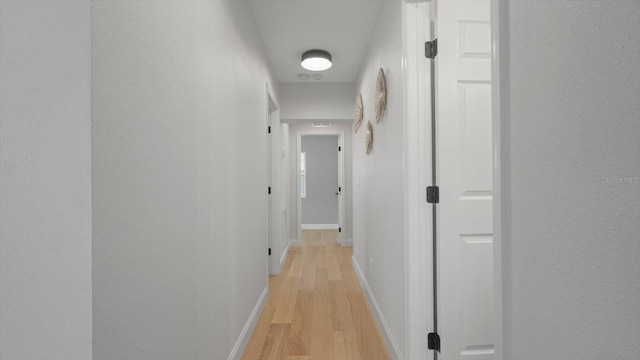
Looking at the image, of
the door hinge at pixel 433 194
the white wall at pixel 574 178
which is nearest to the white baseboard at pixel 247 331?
the door hinge at pixel 433 194

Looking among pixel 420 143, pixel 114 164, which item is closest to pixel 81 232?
pixel 114 164

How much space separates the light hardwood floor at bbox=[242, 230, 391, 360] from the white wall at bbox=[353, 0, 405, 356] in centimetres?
24

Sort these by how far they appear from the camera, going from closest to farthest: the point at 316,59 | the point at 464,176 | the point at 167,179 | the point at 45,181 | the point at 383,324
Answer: the point at 45,181 → the point at 167,179 → the point at 464,176 → the point at 383,324 → the point at 316,59

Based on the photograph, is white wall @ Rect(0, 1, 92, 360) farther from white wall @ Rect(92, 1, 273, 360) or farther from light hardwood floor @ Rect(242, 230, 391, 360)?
light hardwood floor @ Rect(242, 230, 391, 360)

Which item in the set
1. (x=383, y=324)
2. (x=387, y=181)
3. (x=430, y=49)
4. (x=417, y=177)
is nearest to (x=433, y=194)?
(x=417, y=177)

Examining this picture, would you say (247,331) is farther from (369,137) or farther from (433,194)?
(369,137)

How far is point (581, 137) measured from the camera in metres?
0.59

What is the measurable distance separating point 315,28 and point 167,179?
7.17 ft

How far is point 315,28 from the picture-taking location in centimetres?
271

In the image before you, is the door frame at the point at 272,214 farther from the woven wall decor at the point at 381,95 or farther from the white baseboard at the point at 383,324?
the woven wall decor at the point at 381,95

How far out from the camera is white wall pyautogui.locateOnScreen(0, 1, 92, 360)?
27.7 inches

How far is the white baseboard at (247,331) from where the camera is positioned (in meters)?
1.86

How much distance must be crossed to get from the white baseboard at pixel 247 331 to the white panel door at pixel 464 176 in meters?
1.20

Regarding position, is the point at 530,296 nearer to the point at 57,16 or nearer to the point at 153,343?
the point at 153,343
